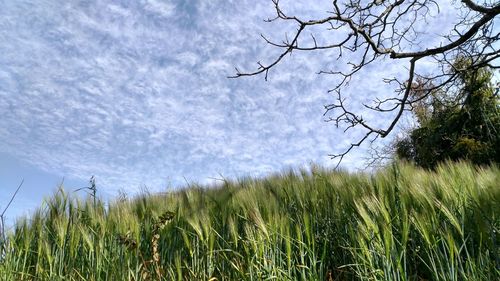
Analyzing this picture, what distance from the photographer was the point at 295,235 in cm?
239

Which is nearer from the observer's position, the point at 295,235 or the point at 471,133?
the point at 295,235

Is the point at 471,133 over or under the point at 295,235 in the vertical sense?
over

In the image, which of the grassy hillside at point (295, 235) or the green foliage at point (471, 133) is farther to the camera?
the green foliage at point (471, 133)

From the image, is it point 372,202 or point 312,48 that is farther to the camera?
point 312,48

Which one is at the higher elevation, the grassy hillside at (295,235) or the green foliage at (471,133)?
the green foliage at (471,133)

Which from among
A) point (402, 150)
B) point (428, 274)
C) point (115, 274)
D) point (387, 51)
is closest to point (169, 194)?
point (115, 274)

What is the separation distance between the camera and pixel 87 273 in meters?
2.54

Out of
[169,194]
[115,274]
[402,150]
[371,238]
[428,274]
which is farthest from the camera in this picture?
[402,150]

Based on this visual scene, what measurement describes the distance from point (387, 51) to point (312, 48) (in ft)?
2.43

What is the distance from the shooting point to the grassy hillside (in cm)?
195

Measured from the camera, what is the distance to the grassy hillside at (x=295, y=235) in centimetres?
195

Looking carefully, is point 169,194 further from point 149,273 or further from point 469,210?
point 469,210

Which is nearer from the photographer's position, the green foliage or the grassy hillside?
the grassy hillside

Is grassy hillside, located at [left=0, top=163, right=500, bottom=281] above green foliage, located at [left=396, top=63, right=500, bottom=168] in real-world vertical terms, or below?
below
